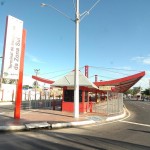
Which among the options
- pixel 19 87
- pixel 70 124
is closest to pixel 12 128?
pixel 70 124

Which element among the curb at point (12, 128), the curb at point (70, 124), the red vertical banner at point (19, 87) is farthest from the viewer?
the red vertical banner at point (19, 87)

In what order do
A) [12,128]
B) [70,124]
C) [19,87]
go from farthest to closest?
[19,87], [70,124], [12,128]

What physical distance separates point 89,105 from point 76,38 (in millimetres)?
8370

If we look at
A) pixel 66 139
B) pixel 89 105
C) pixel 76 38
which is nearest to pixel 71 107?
pixel 89 105

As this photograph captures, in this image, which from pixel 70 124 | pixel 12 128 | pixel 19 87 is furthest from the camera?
pixel 19 87

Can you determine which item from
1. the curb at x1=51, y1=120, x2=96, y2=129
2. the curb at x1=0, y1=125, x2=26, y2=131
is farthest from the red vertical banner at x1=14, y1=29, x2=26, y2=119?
the curb at x1=0, y1=125, x2=26, y2=131

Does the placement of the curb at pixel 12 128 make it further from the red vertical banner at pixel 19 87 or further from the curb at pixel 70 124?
the red vertical banner at pixel 19 87

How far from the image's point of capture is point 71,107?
2531 cm

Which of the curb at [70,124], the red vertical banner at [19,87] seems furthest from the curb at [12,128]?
the red vertical banner at [19,87]

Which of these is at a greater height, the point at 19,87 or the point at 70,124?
the point at 19,87

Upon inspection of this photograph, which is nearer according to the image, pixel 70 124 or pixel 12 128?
pixel 12 128

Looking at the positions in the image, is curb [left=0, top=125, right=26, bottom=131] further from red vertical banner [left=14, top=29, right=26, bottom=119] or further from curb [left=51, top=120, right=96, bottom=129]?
red vertical banner [left=14, top=29, right=26, bottom=119]

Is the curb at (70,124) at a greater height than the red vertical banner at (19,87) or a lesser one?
lesser

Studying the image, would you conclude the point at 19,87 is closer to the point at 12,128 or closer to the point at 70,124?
the point at 70,124
